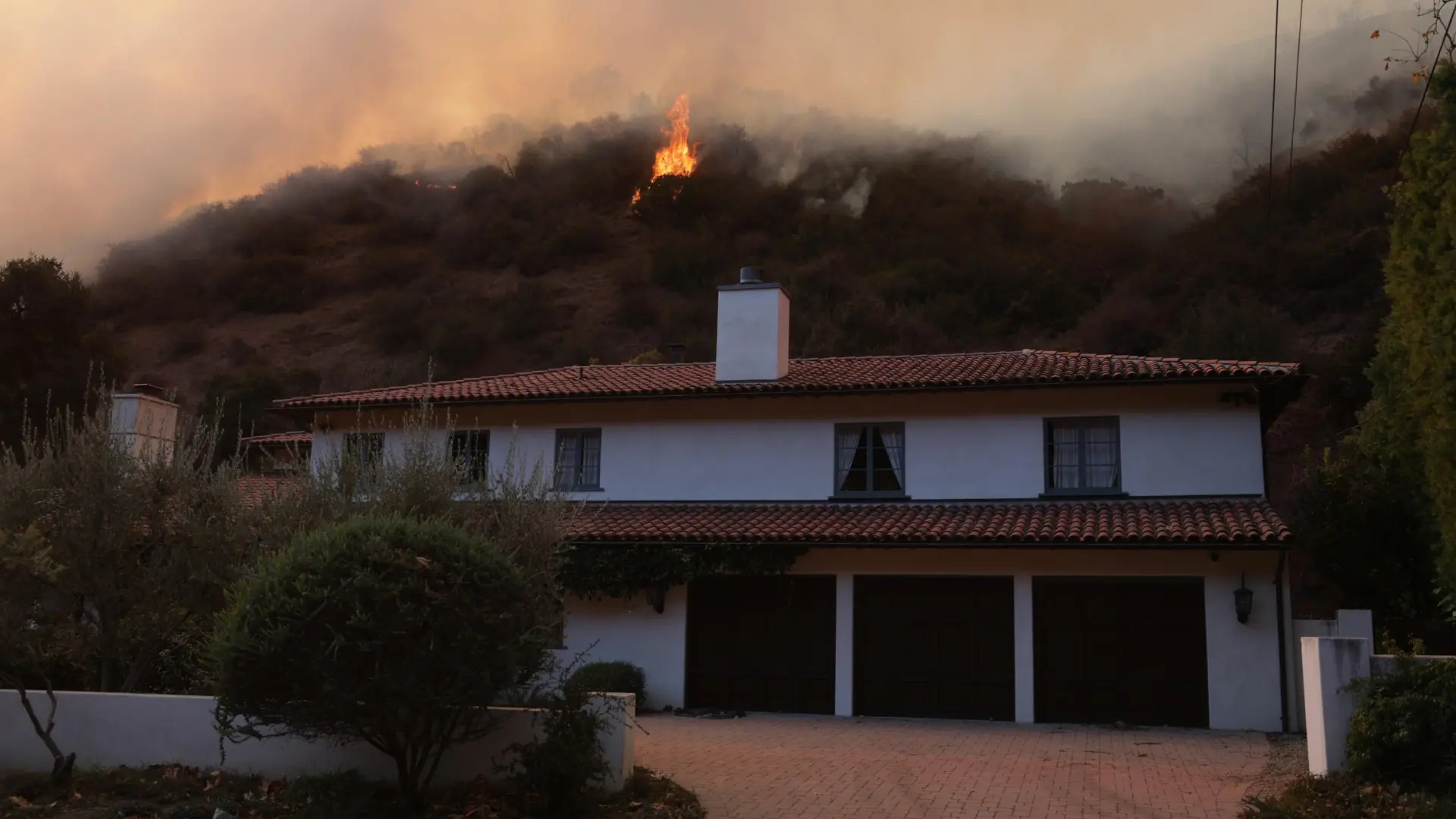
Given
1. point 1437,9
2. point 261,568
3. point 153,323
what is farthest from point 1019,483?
point 153,323

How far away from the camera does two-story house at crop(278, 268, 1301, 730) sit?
59.7ft

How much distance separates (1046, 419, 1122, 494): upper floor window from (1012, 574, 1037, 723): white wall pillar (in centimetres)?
215

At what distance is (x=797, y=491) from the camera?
21.5 meters

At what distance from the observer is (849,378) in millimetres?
21969

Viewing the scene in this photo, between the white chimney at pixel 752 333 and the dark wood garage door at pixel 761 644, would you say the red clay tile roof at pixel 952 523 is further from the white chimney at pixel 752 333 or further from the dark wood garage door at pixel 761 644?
the white chimney at pixel 752 333


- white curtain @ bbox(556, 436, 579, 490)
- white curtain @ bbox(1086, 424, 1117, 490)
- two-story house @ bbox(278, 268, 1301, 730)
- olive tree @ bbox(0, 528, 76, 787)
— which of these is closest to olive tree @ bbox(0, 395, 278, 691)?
olive tree @ bbox(0, 528, 76, 787)

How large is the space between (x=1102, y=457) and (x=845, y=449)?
448 cm

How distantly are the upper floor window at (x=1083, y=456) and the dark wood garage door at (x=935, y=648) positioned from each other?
2.41 m

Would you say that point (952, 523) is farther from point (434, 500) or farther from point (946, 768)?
point (434, 500)

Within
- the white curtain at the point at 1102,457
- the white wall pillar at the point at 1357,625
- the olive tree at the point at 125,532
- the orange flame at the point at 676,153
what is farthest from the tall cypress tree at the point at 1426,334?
the orange flame at the point at 676,153

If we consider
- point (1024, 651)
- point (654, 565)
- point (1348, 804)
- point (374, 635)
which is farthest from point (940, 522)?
point (374, 635)

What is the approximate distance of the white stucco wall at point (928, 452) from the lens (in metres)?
19.7

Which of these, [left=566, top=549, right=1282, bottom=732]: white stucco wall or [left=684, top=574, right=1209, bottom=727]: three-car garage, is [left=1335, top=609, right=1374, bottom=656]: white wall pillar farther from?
[left=684, top=574, right=1209, bottom=727]: three-car garage

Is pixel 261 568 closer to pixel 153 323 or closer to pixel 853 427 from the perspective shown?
pixel 853 427
